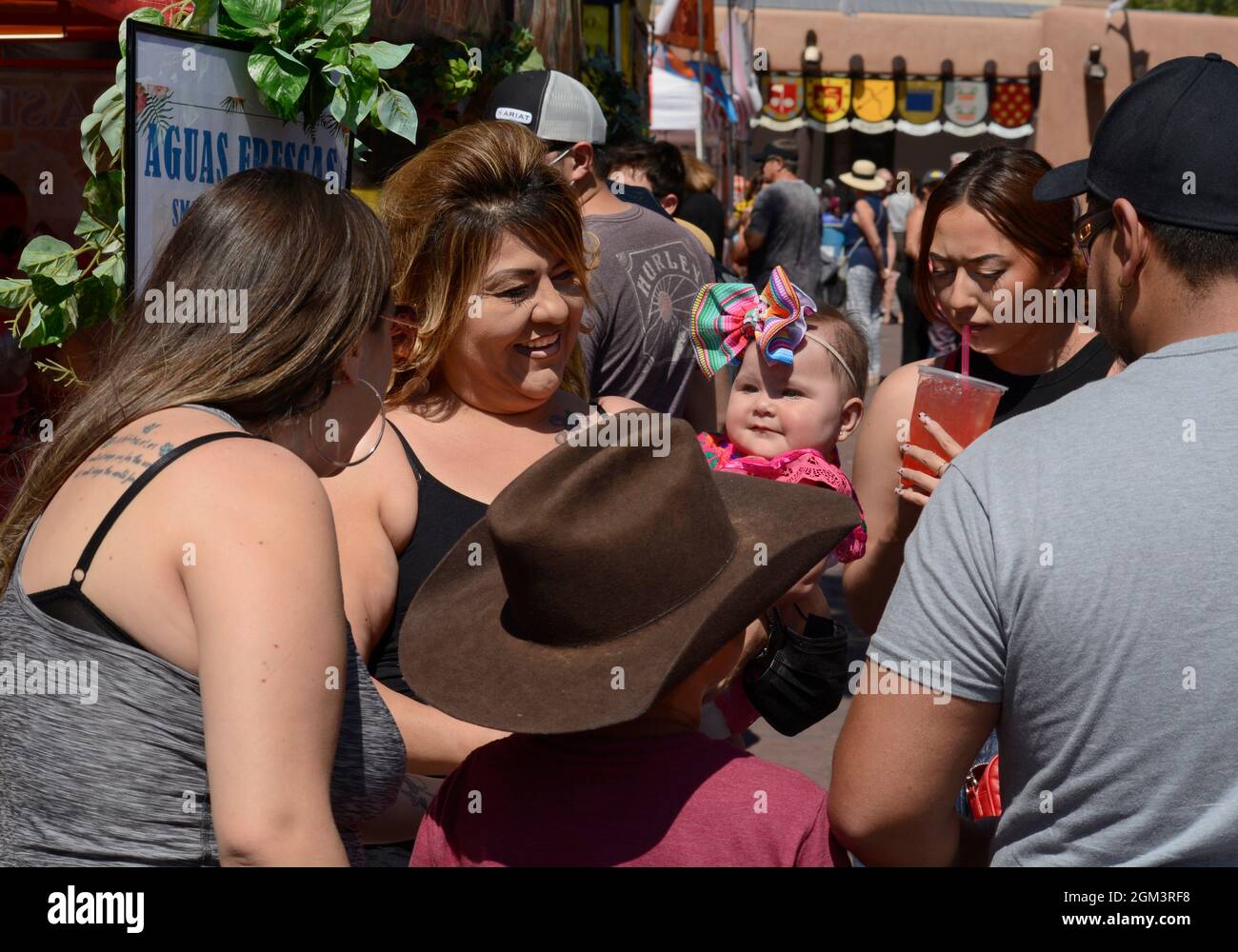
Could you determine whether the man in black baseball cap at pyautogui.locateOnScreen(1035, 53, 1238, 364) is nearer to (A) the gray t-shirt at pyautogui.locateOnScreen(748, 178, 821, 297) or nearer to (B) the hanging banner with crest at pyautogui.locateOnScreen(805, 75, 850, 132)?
(A) the gray t-shirt at pyautogui.locateOnScreen(748, 178, 821, 297)

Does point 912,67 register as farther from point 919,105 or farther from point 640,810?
point 640,810

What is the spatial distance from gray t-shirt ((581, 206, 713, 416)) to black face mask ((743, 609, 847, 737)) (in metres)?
1.46

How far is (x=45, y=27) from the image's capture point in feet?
11.6

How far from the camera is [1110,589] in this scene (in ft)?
4.94

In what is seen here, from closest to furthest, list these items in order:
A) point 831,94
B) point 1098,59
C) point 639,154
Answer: point 639,154 → point 1098,59 → point 831,94

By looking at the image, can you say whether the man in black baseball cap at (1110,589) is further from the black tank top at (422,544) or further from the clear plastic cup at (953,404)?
the black tank top at (422,544)

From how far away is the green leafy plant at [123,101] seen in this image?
268cm

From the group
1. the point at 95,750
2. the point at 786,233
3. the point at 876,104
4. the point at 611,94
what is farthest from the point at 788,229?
the point at 876,104

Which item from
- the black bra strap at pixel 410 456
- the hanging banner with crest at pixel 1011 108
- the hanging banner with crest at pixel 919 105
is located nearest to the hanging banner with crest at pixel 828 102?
the hanging banner with crest at pixel 919 105

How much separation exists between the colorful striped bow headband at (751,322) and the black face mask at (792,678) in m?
0.67

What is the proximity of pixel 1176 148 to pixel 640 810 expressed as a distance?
1.03 metres

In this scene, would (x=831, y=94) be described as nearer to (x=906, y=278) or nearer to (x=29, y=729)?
(x=906, y=278)
